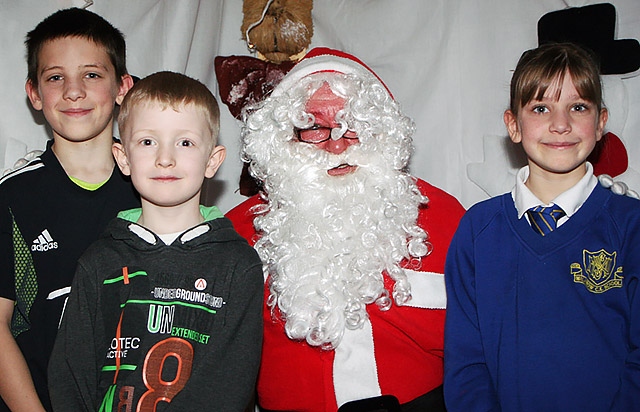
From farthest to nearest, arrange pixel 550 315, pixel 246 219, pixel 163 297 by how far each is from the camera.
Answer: pixel 246 219 → pixel 550 315 → pixel 163 297

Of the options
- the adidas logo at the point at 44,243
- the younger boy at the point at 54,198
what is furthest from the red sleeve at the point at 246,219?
the adidas logo at the point at 44,243

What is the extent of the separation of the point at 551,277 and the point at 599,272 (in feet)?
0.40

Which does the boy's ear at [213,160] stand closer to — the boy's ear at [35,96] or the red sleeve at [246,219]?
the red sleeve at [246,219]

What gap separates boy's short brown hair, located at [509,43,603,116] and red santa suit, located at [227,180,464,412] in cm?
60

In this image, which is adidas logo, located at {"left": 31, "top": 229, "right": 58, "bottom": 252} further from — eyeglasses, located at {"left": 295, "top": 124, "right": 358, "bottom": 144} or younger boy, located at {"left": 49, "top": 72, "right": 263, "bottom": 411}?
eyeglasses, located at {"left": 295, "top": 124, "right": 358, "bottom": 144}

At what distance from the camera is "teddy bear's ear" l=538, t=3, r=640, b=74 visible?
2.50m

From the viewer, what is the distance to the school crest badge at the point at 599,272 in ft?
5.77

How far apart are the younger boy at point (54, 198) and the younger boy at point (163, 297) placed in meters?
0.31

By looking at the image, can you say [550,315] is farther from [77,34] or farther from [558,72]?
[77,34]

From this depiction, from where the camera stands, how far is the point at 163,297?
1686 millimetres

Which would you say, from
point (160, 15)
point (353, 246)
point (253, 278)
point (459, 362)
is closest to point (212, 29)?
point (160, 15)

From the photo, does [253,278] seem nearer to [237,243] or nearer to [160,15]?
[237,243]

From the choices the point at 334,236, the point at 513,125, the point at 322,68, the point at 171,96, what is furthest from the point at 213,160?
the point at 513,125

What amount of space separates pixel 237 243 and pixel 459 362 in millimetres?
731
